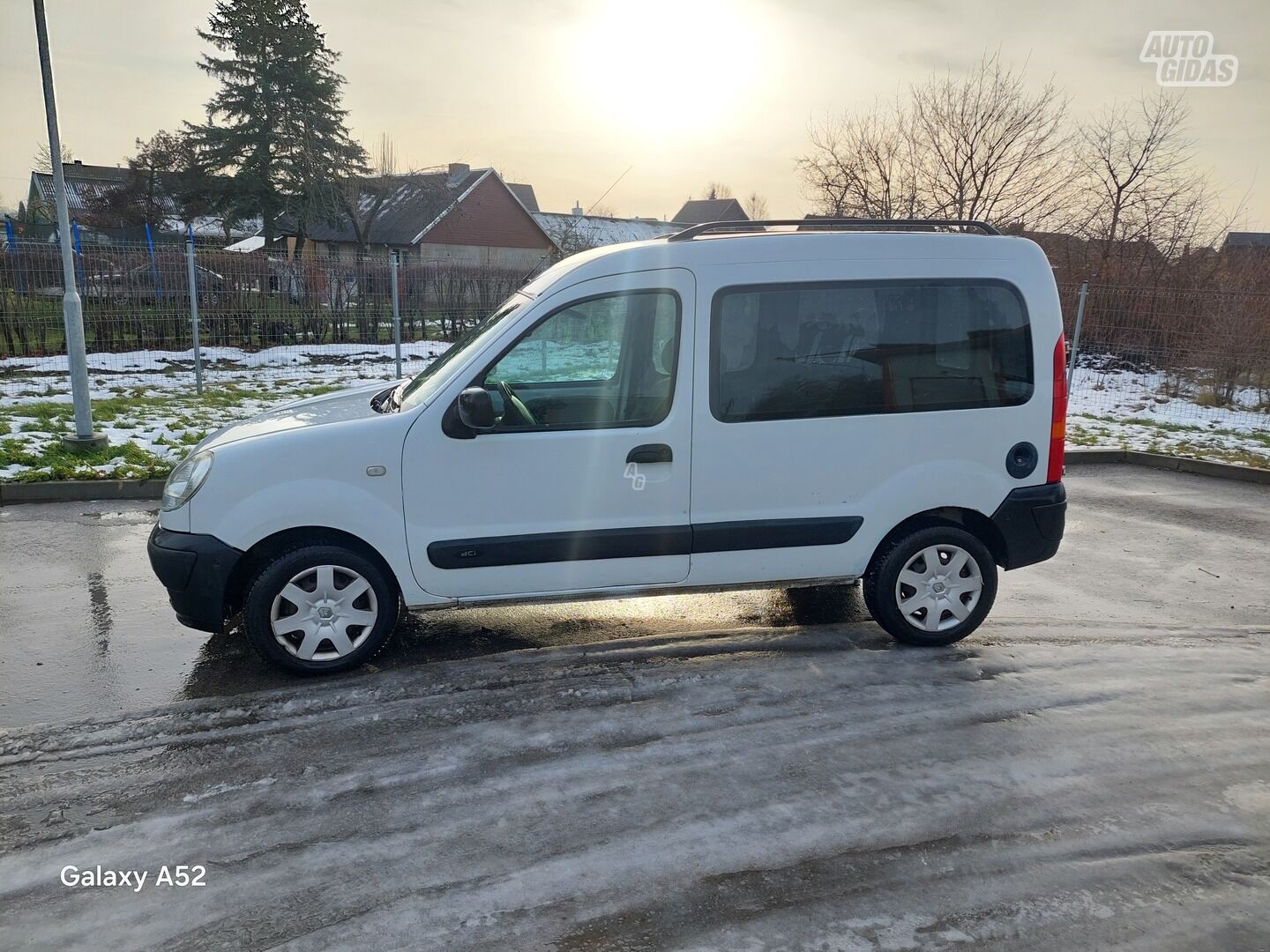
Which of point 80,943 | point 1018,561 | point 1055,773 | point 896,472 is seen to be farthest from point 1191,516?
point 80,943

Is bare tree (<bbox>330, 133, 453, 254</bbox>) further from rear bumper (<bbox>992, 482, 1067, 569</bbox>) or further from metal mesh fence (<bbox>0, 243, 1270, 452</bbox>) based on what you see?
rear bumper (<bbox>992, 482, 1067, 569</bbox>)

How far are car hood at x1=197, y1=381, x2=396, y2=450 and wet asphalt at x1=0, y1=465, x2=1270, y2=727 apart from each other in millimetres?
1164

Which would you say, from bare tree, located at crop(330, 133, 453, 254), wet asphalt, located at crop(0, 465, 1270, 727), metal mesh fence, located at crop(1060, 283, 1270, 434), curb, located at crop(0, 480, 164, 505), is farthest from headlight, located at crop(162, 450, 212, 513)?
bare tree, located at crop(330, 133, 453, 254)

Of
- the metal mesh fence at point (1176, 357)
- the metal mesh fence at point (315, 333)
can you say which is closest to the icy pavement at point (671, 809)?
Answer: the metal mesh fence at point (315, 333)

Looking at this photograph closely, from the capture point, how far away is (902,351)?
15.1ft

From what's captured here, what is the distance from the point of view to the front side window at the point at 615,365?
4387mm

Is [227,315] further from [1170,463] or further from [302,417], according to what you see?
[1170,463]

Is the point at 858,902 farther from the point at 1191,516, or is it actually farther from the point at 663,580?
the point at 1191,516

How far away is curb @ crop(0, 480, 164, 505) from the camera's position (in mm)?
7621

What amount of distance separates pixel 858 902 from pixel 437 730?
6.28 feet

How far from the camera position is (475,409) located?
4.15 m

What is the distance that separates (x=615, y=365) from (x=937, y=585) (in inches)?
83.7

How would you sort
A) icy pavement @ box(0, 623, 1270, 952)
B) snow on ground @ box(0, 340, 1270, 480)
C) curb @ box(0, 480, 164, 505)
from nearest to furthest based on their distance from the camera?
1. icy pavement @ box(0, 623, 1270, 952)
2. curb @ box(0, 480, 164, 505)
3. snow on ground @ box(0, 340, 1270, 480)

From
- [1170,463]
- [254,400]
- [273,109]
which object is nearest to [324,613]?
[254,400]
